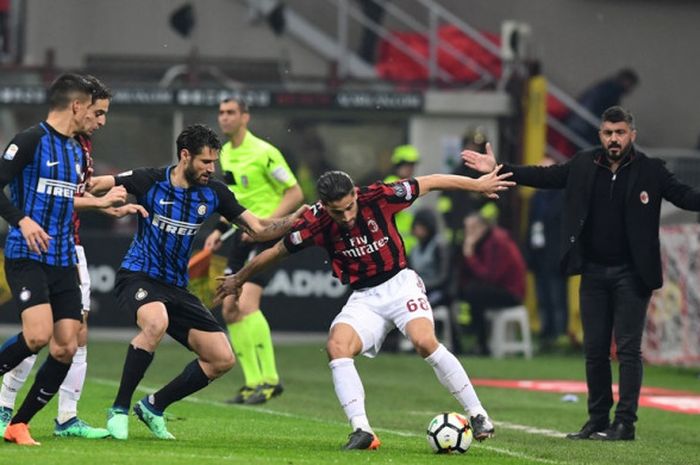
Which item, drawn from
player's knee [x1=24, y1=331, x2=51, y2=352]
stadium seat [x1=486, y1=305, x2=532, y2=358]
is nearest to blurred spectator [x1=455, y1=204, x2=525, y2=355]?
stadium seat [x1=486, y1=305, x2=532, y2=358]

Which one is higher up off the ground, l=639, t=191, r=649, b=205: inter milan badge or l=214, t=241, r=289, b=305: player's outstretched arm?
l=639, t=191, r=649, b=205: inter milan badge

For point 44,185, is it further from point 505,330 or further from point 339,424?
point 505,330

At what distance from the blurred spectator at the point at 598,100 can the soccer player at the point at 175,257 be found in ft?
44.9

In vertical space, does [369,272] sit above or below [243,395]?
above

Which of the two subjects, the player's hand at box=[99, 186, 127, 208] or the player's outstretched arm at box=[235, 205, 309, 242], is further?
the player's outstretched arm at box=[235, 205, 309, 242]

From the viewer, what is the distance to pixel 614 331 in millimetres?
12617

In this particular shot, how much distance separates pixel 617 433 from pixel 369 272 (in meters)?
2.44

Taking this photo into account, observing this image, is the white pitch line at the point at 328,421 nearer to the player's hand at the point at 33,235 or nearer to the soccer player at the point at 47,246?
the soccer player at the point at 47,246

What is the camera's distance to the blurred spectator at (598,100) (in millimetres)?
24062

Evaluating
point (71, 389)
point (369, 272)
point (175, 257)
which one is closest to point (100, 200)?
point (175, 257)

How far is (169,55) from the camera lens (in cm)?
2444

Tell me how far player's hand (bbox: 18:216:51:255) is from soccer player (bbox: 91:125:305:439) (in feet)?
3.74

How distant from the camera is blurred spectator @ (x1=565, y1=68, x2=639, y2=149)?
24.1 metres

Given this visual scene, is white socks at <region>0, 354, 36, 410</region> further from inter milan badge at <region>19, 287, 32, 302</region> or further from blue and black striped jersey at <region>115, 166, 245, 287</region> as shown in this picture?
blue and black striped jersey at <region>115, 166, 245, 287</region>
